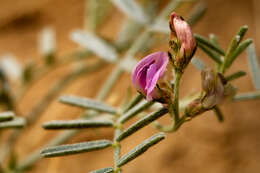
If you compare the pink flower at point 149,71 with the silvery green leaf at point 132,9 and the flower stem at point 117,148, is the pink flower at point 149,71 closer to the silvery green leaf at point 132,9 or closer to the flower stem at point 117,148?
the flower stem at point 117,148

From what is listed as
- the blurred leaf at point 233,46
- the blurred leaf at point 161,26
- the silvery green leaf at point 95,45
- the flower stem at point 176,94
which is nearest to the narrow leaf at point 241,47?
the blurred leaf at point 233,46

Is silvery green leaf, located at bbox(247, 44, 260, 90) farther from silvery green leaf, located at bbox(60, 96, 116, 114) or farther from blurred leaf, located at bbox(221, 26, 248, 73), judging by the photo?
silvery green leaf, located at bbox(60, 96, 116, 114)

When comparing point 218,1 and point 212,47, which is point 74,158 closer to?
point 218,1

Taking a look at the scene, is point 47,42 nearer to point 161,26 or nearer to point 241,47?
point 161,26

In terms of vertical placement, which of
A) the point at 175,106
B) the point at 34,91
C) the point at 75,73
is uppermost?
the point at 34,91

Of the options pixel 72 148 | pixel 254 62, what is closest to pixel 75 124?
pixel 72 148

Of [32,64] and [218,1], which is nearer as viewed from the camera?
[32,64]

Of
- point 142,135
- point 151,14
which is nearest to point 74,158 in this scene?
point 142,135

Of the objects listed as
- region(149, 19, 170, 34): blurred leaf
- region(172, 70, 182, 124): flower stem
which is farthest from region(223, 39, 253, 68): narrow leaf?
region(149, 19, 170, 34): blurred leaf
